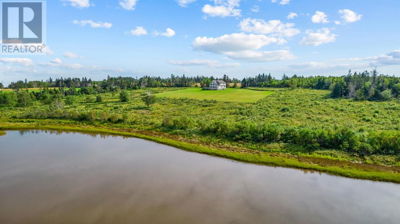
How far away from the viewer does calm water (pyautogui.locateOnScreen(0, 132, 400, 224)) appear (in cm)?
1386

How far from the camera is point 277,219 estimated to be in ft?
44.7

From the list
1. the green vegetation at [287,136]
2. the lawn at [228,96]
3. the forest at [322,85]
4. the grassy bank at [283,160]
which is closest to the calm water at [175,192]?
the grassy bank at [283,160]

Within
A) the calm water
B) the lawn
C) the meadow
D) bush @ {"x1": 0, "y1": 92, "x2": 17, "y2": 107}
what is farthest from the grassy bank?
bush @ {"x1": 0, "y1": 92, "x2": 17, "y2": 107}

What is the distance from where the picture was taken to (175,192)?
16.5 meters

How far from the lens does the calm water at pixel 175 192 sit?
1386cm

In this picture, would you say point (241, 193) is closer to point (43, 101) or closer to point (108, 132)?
point (108, 132)

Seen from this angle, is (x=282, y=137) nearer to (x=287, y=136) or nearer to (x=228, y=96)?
(x=287, y=136)

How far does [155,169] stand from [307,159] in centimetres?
1510

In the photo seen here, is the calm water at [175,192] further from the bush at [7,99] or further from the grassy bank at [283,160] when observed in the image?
the bush at [7,99]

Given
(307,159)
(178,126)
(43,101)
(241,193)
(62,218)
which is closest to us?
(62,218)

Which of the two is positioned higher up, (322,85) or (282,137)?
(322,85)

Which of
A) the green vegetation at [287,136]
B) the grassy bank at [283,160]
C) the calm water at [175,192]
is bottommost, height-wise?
the calm water at [175,192]

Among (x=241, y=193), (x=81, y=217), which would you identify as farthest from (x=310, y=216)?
(x=81, y=217)

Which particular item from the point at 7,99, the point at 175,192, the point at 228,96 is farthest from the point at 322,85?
the point at 7,99
